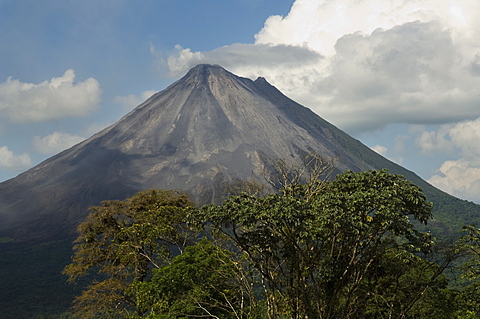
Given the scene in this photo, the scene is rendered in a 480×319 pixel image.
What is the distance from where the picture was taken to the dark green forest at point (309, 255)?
12.1 m

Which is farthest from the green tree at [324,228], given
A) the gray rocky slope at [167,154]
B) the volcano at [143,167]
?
the gray rocky slope at [167,154]

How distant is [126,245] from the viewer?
22125 millimetres

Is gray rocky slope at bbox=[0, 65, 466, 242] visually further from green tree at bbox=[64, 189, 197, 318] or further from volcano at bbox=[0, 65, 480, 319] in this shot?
green tree at bbox=[64, 189, 197, 318]

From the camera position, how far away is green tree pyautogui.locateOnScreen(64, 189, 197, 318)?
22609 millimetres

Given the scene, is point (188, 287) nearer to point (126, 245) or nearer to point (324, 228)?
point (126, 245)

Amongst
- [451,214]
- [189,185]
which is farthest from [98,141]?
[451,214]

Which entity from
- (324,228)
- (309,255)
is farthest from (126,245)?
(324,228)

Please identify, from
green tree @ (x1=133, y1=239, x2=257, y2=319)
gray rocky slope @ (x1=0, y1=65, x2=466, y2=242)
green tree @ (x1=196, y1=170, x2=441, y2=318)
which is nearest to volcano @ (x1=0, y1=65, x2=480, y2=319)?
gray rocky slope @ (x1=0, y1=65, x2=466, y2=242)

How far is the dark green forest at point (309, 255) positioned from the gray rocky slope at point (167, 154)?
98922mm

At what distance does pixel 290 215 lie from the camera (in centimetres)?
1120

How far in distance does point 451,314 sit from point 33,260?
122043 mm

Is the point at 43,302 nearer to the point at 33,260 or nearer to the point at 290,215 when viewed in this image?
the point at 33,260

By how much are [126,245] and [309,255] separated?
11.7 m

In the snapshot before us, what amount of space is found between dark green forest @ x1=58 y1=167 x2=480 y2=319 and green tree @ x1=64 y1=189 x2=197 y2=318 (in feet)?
0.41
